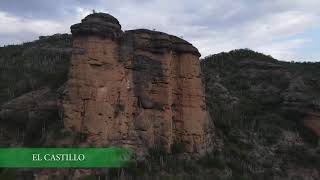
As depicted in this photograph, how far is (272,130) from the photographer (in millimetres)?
78750

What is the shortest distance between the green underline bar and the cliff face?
6.82 ft

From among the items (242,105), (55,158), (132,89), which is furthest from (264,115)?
(55,158)

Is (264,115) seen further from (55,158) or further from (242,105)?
(55,158)

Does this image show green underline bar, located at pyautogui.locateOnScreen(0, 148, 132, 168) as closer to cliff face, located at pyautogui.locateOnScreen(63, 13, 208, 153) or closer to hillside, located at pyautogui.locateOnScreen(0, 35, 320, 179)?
cliff face, located at pyautogui.locateOnScreen(63, 13, 208, 153)

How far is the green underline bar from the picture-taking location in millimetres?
44688

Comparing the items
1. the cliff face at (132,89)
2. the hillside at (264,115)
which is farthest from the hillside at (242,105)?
the cliff face at (132,89)

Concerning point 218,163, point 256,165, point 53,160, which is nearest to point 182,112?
point 218,163

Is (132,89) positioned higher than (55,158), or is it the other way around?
(132,89)

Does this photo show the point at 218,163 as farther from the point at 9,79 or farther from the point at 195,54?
the point at 9,79

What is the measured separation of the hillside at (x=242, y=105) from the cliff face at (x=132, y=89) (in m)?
3.10

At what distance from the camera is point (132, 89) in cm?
5706

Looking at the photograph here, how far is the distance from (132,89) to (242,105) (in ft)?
116

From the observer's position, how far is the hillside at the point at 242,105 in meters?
62.7

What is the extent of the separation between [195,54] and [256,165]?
1484 cm
